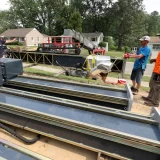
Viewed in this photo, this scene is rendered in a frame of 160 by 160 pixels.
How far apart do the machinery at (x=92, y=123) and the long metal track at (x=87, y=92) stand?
20 mm

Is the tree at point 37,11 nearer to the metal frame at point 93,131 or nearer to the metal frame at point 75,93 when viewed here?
the metal frame at point 75,93

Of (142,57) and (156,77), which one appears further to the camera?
(142,57)

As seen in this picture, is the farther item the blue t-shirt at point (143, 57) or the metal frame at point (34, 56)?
the metal frame at point (34, 56)

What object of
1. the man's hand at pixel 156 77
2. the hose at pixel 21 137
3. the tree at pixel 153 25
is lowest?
the hose at pixel 21 137

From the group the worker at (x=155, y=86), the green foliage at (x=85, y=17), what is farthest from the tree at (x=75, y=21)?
the worker at (x=155, y=86)

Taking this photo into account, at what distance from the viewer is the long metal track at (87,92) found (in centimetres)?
280

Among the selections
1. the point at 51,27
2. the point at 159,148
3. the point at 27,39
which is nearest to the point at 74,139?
the point at 159,148

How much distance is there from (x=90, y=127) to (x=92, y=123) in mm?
147

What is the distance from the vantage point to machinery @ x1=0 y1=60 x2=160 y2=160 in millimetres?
1737

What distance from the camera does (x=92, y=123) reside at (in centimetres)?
200

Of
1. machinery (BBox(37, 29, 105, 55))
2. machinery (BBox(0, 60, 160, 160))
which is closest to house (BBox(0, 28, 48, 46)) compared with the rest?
machinery (BBox(37, 29, 105, 55))

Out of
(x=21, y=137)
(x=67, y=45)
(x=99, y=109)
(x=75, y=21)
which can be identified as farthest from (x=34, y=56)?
(x=75, y=21)

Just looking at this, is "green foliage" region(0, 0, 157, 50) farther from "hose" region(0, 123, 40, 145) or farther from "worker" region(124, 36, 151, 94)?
A: "hose" region(0, 123, 40, 145)

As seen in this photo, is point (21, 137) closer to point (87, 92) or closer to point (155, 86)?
point (87, 92)
